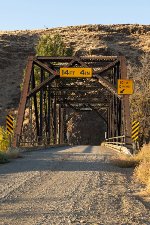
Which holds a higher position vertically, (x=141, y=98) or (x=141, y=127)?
(x=141, y=98)

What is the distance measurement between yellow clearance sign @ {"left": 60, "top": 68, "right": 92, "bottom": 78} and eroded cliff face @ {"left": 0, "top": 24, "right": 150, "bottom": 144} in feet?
120

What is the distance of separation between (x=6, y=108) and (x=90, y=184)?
64062 millimetres

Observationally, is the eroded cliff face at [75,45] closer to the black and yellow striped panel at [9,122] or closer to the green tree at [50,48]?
the green tree at [50,48]

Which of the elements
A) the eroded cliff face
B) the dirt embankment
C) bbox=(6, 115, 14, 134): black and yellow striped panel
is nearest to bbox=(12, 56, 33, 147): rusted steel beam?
bbox=(6, 115, 14, 134): black and yellow striped panel

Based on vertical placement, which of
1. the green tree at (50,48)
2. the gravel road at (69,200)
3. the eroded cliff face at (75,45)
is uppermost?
the eroded cliff face at (75,45)

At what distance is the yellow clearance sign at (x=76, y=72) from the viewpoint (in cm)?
3234

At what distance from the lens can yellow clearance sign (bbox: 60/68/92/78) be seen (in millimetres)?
32344

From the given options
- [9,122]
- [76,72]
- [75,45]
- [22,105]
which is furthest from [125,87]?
[75,45]

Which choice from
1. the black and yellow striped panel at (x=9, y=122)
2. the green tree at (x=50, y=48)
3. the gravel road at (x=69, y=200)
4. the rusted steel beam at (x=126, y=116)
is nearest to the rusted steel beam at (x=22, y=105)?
the black and yellow striped panel at (x=9, y=122)

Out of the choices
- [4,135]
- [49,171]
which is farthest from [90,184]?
[4,135]

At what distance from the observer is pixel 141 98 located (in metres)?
43.7

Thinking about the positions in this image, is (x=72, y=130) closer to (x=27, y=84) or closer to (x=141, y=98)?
(x=141, y=98)

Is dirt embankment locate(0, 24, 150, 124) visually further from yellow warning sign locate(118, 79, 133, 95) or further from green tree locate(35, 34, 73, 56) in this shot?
yellow warning sign locate(118, 79, 133, 95)

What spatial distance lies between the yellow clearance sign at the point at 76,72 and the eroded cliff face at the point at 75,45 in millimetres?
36478
